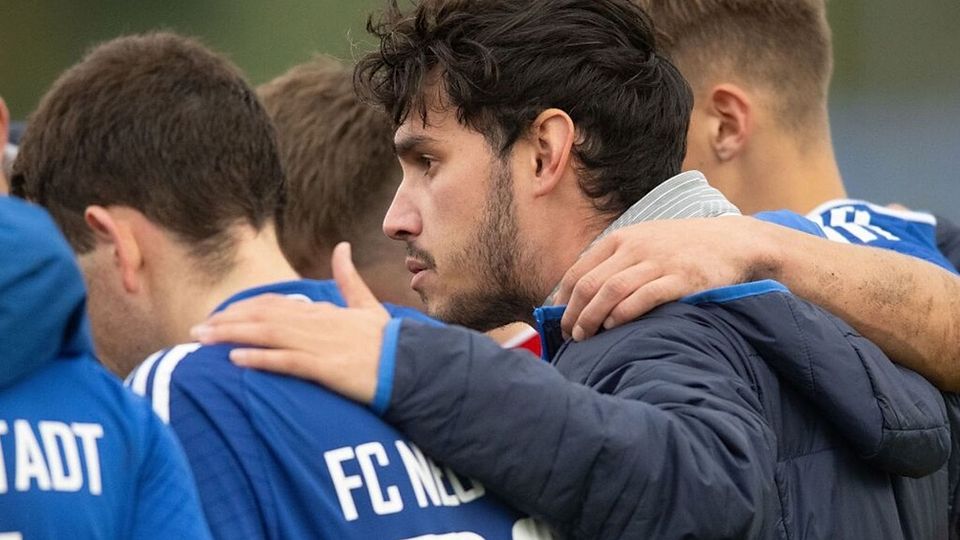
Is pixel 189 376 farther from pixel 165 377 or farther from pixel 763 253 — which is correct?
pixel 763 253

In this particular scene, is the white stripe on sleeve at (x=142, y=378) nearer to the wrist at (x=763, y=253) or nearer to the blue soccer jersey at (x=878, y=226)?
the wrist at (x=763, y=253)

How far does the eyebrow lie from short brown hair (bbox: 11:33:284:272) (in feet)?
0.78

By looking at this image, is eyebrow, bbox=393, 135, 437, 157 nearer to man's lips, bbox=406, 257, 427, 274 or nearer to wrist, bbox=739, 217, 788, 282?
man's lips, bbox=406, 257, 427, 274

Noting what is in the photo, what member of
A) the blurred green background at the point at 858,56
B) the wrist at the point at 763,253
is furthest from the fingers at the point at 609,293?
the blurred green background at the point at 858,56

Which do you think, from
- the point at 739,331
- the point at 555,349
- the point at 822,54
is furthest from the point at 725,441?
the point at 822,54

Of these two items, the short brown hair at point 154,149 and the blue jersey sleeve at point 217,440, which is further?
the short brown hair at point 154,149

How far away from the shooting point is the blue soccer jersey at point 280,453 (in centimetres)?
198

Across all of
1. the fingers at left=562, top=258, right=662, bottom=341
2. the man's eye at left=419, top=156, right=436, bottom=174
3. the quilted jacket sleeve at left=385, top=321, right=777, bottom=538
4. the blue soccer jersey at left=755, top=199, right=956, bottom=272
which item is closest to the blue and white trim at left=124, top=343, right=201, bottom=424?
the quilted jacket sleeve at left=385, top=321, right=777, bottom=538

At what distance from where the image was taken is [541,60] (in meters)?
2.66

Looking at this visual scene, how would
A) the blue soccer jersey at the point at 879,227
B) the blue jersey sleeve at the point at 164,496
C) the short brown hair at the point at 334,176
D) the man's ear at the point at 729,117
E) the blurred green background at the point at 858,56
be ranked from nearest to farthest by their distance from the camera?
1. the blue jersey sleeve at the point at 164,496
2. the blue soccer jersey at the point at 879,227
3. the short brown hair at the point at 334,176
4. the man's ear at the point at 729,117
5. the blurred green background at the point at 858,56

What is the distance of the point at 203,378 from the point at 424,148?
0.82 m

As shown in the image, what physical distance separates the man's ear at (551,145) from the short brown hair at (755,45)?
1.32 m

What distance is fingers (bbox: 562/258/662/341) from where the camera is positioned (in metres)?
2.34

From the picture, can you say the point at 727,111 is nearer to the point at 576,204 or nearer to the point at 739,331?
the point at 576,204
